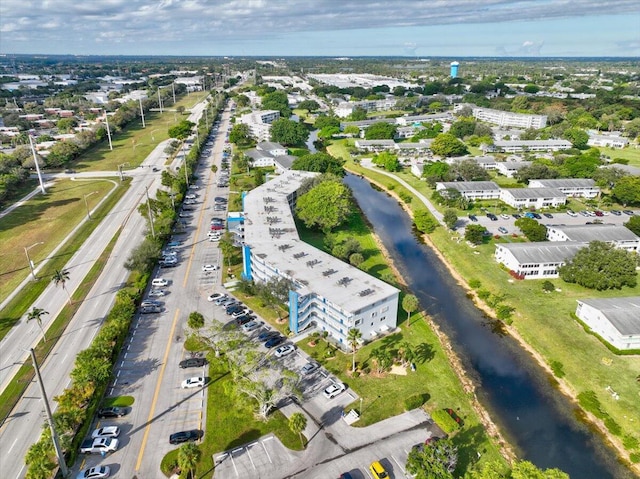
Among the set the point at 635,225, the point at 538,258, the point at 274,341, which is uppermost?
the point at 635,225

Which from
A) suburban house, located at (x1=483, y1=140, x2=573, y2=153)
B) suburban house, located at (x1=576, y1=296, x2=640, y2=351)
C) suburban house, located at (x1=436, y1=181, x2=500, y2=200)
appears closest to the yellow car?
suburban house, located at (x1=576, y1=296, x2=640, y2=351)

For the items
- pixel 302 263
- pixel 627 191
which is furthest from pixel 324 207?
pixel 627 191

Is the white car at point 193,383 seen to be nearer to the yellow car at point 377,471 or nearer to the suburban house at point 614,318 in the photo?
the yellow car at point 377,471

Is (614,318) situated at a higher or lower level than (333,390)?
higher

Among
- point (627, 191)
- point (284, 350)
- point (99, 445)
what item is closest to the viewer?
point (99, 445)

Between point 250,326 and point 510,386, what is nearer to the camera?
point 510,386

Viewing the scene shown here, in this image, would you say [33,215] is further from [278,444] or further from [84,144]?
[278,444]

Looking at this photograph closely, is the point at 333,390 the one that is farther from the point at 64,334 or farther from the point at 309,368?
the point at 64,334
